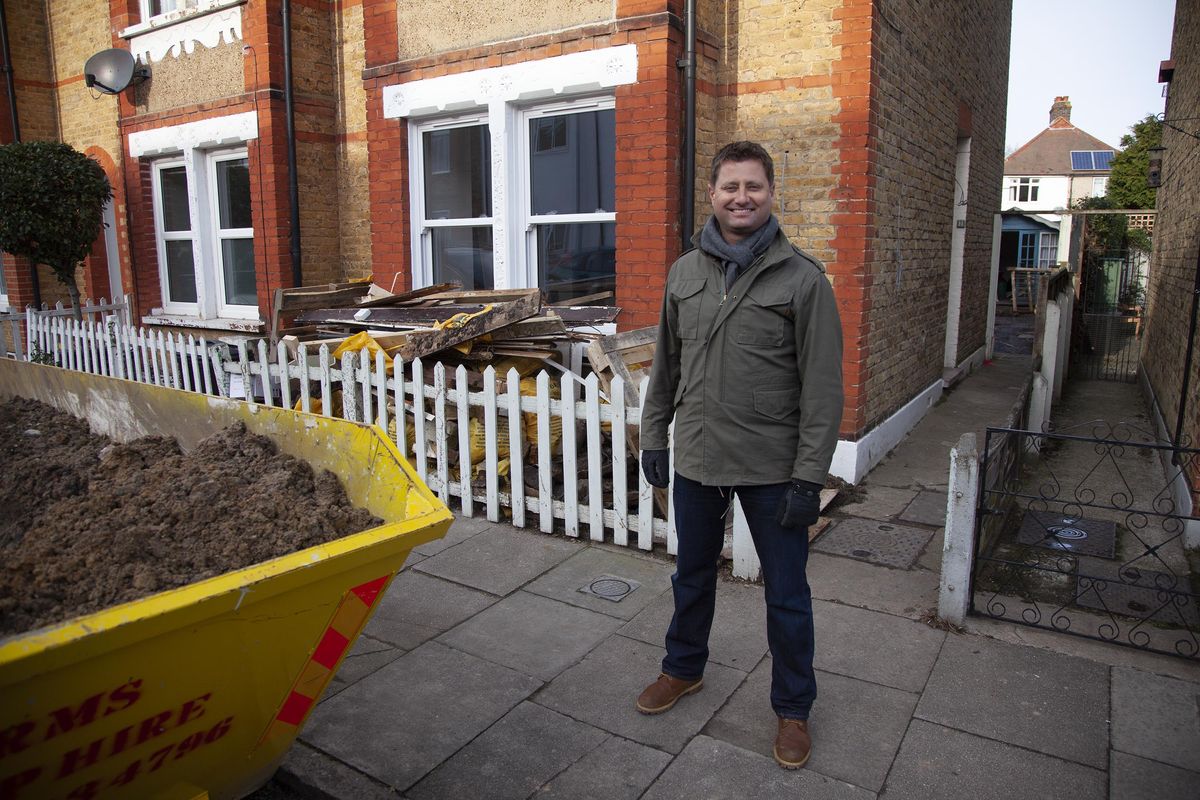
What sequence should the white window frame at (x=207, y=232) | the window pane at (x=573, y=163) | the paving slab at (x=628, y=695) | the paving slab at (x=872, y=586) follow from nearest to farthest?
the paving slab at (x=628, y=695) → the paving slab at (x=872, y=586) → the window pane at (x=573, y=163) → the white window frame at (x=207, y=232)

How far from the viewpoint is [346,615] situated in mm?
2340

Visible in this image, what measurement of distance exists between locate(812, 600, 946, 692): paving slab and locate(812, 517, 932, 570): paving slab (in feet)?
2.53

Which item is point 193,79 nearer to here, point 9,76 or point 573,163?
point 9,76

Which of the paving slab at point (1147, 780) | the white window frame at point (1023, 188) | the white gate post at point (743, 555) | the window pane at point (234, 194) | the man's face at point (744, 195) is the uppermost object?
the white window frame at point (1023, 188)

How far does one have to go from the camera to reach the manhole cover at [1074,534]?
527 centimetres

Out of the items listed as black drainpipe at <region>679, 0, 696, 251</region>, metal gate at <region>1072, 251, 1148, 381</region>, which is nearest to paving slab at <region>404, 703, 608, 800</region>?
black drainpipe at <region>679, 0, 696, 251</region>

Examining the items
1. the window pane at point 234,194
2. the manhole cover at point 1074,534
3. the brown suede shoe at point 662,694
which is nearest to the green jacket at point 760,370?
the brown suede shoe at point 662,694

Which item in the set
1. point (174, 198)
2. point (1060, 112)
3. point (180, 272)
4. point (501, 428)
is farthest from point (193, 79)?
point (1060, 112)

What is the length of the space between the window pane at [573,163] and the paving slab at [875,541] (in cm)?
311

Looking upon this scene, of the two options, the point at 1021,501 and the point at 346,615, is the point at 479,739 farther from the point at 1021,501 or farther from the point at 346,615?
the point at 1021,501

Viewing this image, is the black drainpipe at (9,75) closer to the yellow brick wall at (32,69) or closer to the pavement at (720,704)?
the yellow brick wall at (32,69)

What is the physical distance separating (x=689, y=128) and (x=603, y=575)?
11.2ft

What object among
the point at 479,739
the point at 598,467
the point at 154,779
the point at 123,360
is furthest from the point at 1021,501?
the point at 123,360

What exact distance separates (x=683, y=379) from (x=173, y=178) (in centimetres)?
934
